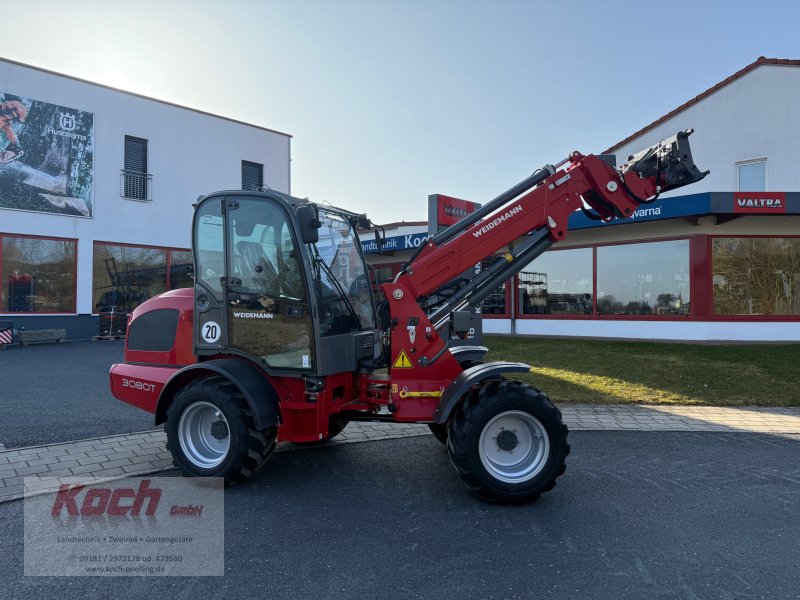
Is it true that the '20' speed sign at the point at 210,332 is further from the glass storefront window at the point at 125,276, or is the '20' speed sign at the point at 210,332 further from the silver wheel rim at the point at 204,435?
the glass storefront window at the point at 125,276

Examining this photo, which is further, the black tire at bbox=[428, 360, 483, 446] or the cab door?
the black tire at bbox=[428, 360, 483, 446]

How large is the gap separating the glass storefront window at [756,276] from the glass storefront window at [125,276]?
57.2ft

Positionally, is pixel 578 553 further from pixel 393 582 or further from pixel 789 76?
pixel 789 76

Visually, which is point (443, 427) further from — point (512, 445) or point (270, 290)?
point (270, 290)

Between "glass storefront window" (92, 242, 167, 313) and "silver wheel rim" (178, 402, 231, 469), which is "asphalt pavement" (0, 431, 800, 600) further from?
"glass storefront window" (92, 242, 167, 313)

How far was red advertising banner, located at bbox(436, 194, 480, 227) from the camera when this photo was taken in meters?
10.0

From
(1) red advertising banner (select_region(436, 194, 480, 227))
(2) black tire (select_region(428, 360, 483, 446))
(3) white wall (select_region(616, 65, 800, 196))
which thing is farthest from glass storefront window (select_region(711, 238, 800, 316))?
(2) black tire (select_region(428, 360, 483, 446))

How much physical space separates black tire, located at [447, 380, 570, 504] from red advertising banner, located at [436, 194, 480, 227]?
5.91 meters

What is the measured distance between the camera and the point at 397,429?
22.4 feet

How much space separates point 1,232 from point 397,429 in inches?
617

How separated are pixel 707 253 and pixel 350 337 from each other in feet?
38.4

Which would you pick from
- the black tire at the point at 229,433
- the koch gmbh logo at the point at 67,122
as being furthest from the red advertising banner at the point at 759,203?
the koch gmbh logo at the point at 67,122

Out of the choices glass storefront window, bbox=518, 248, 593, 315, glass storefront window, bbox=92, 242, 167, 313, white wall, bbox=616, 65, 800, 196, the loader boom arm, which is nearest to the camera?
the loader boom arm

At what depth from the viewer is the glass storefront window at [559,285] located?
16.0m
